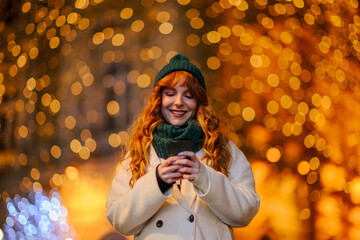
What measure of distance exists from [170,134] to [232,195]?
287 mm

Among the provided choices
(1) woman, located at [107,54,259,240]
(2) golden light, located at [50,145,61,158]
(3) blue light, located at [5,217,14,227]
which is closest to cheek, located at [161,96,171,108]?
(1) woman, located at [107,54,259,240]

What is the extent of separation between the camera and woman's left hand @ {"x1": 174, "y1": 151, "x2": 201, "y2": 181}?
4.15ft

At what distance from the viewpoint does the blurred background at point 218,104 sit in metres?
2.41

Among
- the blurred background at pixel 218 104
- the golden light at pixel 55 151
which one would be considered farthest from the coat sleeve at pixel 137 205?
the golden light at pixel 55 151

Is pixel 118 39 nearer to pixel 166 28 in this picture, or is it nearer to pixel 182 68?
pixel 166 28

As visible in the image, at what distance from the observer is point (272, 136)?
2.42 metres

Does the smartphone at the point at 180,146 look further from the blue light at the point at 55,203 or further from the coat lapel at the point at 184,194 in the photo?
the blue light at the point at 55,203

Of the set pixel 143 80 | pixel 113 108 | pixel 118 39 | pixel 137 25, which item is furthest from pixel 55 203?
pixel 137 25

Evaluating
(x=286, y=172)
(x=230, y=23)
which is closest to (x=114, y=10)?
(x=230, y=23)

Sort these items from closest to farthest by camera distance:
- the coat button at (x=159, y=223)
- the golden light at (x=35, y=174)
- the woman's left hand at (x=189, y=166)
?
1. the woman's left hand at (x=189, y=166)
2. the coat button at (x=159, y=223)
3. the golden light at (x=35, y=174)

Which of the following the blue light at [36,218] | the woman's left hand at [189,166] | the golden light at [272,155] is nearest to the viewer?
the woman's left hand at [189,166]

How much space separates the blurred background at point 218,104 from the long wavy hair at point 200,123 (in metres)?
0.86

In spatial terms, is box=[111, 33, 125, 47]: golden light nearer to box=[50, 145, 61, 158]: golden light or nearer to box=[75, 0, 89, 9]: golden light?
box=[75, 0, 89, 9]: golden light

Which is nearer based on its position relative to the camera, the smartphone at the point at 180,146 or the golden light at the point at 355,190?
the smartphone at the point at 180,146
